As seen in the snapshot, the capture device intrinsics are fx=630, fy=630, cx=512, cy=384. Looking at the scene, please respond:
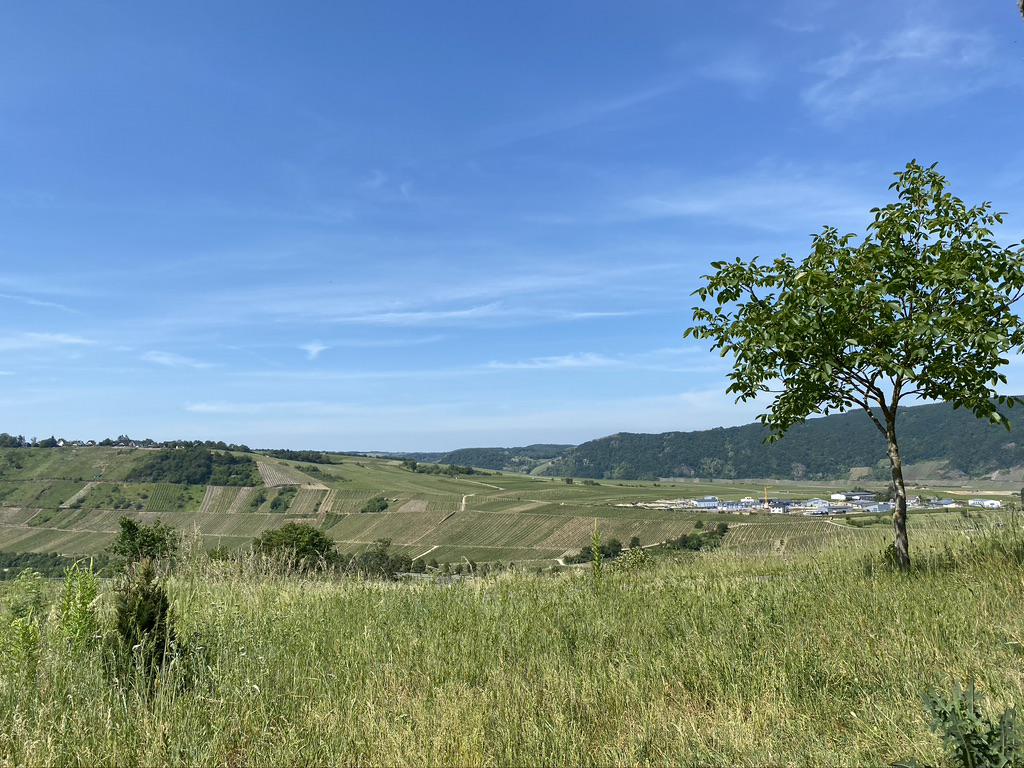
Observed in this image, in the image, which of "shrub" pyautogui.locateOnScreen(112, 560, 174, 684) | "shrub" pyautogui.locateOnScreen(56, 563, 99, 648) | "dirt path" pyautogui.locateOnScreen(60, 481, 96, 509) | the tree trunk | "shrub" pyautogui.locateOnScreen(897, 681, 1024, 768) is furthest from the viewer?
"dirt path" pyautogui.locateOnScreen(60, 481, 96, 509)

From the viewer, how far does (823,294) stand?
8570 mm

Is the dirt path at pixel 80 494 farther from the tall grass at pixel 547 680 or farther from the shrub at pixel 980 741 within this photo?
the shrub at pixel 980 741

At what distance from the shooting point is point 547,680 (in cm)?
492

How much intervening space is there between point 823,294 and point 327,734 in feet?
25.8

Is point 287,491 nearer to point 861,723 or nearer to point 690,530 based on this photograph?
point 690,530

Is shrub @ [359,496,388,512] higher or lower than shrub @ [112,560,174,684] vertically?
lower

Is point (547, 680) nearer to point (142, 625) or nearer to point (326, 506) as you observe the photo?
point (142, 625)

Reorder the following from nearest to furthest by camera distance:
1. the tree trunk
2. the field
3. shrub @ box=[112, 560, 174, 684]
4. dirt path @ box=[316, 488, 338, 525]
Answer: shrub @ box=[112, 560, 174, 684] < the tree trunk < the field < dirt path @ box=[316, 488, 338, 525]

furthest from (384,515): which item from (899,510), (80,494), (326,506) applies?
(899,510)

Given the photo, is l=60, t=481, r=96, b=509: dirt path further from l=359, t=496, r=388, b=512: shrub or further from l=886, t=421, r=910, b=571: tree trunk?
l=886, t=421, r=910, b=571: tree trunk

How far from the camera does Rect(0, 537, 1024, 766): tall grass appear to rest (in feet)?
12.5

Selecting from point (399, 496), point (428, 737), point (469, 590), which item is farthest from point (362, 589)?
point (399, 496)

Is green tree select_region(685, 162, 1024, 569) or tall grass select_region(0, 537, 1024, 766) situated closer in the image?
tall grass select_region(0, 537, 1024, 766)

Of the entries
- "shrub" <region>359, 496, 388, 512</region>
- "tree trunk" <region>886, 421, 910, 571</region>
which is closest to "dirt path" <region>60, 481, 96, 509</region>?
"shrub" <region>359, 496, 388, 512</region>
